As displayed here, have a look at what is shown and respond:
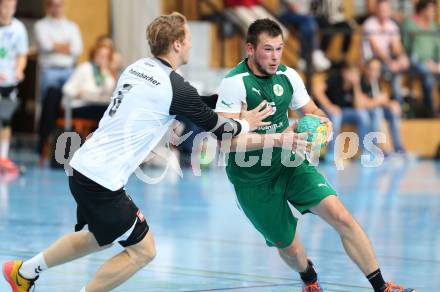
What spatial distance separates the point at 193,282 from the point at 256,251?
1.64 m

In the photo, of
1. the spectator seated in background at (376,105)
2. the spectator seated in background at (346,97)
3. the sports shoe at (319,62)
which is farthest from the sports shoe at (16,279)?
the sports shoe at (319,62)

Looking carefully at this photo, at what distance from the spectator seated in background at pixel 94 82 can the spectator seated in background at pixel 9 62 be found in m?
1.06

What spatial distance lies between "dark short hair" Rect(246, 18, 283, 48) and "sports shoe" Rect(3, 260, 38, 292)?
6.83ft

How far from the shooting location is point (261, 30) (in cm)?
728

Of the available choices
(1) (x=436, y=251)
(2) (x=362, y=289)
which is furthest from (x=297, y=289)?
(1) (x=436, y=251)

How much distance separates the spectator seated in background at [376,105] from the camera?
62.0ft

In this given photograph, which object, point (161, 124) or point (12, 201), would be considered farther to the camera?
point (12, 201)

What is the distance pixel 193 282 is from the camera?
7727mm

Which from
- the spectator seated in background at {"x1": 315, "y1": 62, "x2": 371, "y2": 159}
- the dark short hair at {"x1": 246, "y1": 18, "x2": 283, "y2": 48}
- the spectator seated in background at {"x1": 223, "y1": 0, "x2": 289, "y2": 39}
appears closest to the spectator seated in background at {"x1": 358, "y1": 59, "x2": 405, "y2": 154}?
the spectator seated in background at {"x1": 315, "y1": 62, "x2": 371, "y2": 159}

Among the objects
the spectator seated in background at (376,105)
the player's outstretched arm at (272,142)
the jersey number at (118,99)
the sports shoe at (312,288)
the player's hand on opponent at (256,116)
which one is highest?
the jersey number at (118,99)

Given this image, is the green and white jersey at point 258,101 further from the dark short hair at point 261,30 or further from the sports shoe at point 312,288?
the sports shoe at point 312,288

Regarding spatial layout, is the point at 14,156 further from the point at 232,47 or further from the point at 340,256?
the point at 340,256

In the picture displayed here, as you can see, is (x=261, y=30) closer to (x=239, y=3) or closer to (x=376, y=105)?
(x=376, y=105)

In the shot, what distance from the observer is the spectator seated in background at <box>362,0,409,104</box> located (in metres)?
19.8
